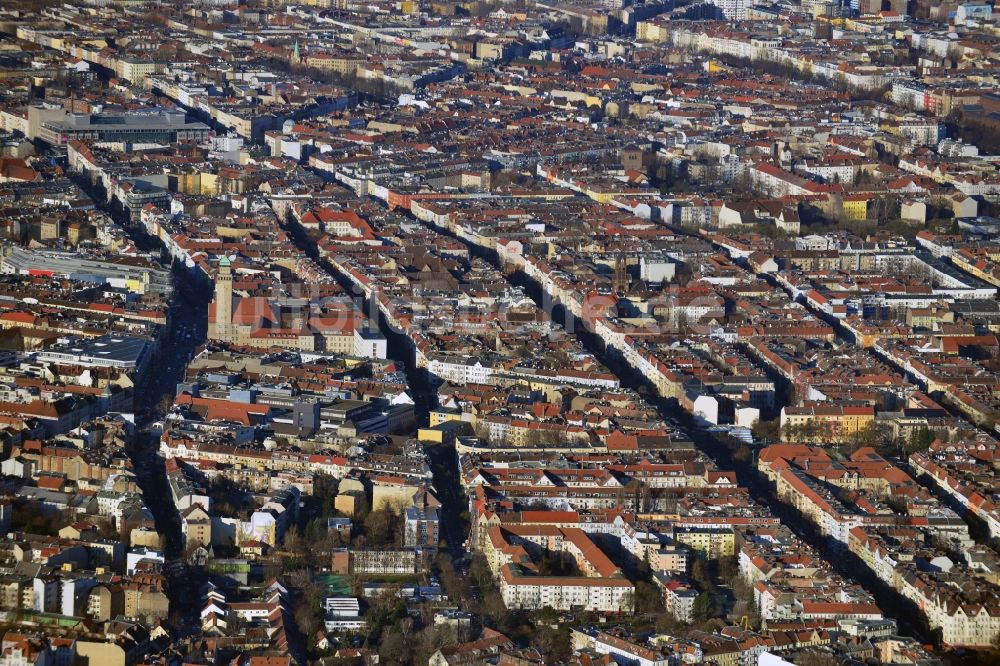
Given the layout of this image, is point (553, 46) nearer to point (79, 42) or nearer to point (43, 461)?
point (79, 42)

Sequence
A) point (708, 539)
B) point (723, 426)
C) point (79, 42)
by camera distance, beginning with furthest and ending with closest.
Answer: point (79, 42)
point (723, 426)
point (708, 539)

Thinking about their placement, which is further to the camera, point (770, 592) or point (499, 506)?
point (499, 506)

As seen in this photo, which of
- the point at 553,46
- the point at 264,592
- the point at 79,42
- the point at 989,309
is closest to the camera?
the point at 264,592

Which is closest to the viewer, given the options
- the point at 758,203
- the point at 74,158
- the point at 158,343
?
the point at 158,343

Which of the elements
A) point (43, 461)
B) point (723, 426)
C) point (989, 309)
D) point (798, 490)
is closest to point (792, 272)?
point (989, 309)

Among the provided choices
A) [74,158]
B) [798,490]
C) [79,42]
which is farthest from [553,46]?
[798,490]

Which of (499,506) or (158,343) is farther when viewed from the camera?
(158,343)

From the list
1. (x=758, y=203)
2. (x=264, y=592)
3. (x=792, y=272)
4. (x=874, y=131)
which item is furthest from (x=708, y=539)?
(x=874, y=131)

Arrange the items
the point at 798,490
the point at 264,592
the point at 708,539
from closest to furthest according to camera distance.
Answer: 1. the point at 264,592
2. the point at 708,539
3. the point at 798,490

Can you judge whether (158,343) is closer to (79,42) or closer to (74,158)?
(74,158)
